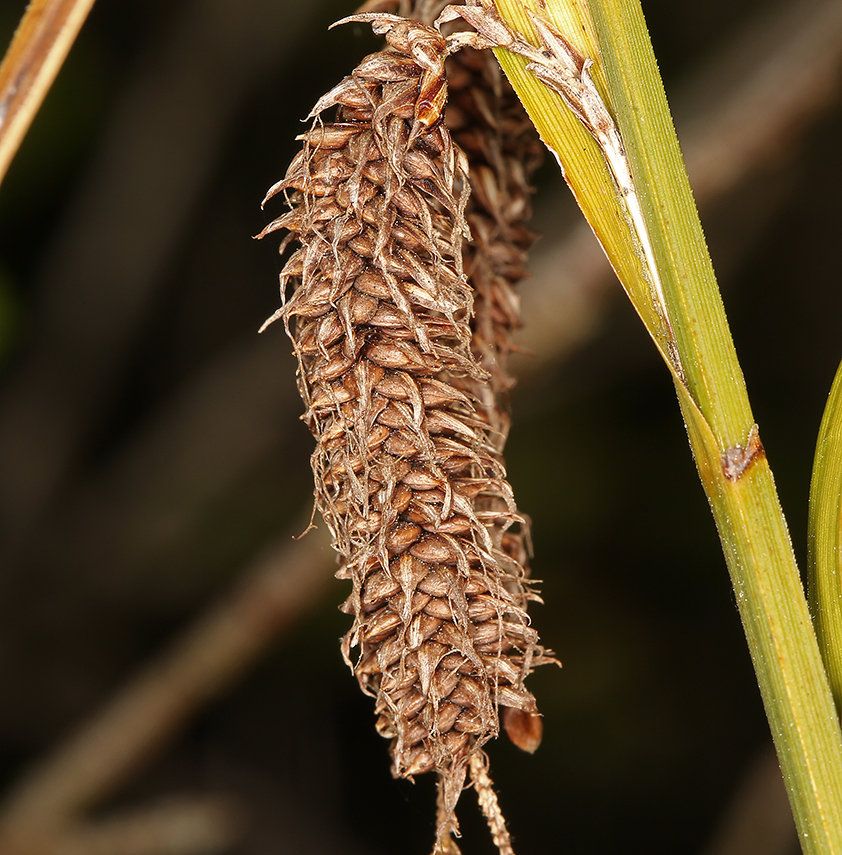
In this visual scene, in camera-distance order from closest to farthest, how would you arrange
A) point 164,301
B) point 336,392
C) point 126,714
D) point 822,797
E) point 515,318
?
1. point 822,797
2. point 336,392
3. point 515,318
4. point 126,714
5. point 164,301

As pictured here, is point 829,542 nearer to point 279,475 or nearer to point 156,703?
point 156,703

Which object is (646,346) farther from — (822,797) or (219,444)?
(822,797)

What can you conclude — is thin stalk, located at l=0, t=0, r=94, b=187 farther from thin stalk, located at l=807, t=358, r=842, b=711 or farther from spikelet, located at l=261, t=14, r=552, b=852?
thin stalk, located at l=807, t=358, r=842, b=711

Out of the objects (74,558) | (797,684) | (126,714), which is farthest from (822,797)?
(74,558)

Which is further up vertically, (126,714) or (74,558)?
(74,558)

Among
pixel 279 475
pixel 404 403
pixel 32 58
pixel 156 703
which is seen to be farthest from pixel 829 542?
pixel 279 475

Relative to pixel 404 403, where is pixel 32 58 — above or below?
above
